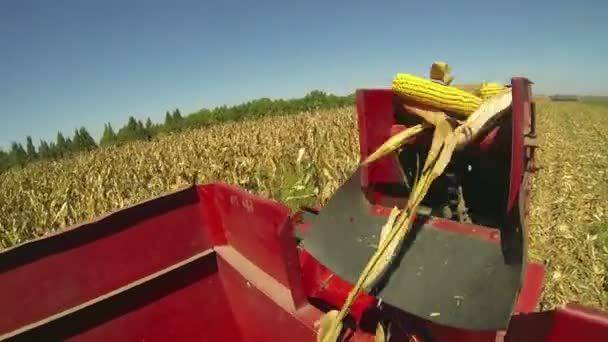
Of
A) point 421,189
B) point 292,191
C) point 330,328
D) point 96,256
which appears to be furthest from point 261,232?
point 292,191

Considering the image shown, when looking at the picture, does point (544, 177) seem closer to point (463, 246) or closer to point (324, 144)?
point (324, 144)

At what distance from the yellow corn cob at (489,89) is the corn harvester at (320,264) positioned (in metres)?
0.20

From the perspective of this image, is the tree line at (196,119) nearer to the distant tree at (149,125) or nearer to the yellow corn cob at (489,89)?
the distant tree at (149,125)

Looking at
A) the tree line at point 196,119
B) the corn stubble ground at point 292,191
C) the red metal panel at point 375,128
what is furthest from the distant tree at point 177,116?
the red metal panel at point 375,128

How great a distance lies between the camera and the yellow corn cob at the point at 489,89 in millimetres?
1696

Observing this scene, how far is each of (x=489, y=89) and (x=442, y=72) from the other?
0.70 ft

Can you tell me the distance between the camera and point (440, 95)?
5.47 ft

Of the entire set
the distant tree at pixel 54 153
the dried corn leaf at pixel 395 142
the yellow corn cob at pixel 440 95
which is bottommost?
the distant tree at pixel 54 153

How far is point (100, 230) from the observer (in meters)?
2.19

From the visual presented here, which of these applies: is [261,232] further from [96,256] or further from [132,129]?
[132,129]

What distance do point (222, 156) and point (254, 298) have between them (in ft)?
22.8

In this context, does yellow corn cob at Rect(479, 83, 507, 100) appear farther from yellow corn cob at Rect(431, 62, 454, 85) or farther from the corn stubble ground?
the corn stubble ground

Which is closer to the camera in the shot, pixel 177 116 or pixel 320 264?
pixel 320 264

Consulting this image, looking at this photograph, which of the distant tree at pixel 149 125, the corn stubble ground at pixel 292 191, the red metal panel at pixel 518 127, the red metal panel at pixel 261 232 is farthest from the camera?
the distant tree at pixel 149 125
